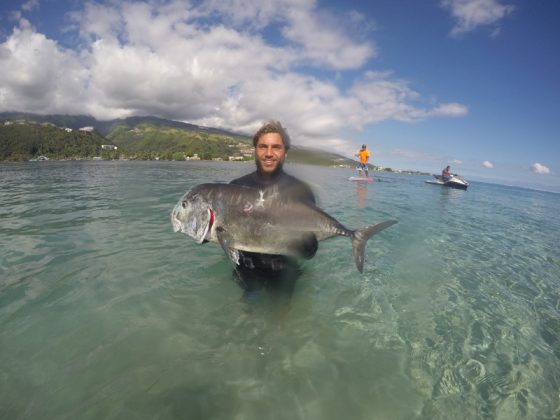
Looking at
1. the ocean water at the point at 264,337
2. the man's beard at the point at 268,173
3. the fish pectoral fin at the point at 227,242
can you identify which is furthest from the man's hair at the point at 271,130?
the fish pectoral fin at the point at 227,242

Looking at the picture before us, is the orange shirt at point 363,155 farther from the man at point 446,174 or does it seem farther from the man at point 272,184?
the man at point 272,184

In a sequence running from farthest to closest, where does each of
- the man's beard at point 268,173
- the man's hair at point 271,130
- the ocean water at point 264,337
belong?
the man's beard at point 268,173
the man's hair at point 271,130
the ocean water at point 264,337

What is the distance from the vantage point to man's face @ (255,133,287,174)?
5043 mm

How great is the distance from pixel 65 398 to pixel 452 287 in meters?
8.25

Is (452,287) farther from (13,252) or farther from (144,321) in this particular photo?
(13,252)

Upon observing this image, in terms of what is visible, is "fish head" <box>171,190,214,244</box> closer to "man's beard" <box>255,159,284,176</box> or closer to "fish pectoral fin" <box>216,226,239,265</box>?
"fish pectoral fin" <box>216,226,239,265</box>

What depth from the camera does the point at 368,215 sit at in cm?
1645

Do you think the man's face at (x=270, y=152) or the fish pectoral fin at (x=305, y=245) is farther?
the man's face at (x=270, y=152)

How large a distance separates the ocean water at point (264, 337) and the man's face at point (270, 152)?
1121 millimetres

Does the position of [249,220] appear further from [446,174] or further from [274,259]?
[446,174]

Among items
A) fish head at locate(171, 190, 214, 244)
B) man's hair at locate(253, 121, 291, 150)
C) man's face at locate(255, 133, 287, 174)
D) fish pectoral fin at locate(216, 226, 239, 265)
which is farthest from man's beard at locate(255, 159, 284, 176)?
fish pectoral fin at locate(216, 226, 239, 265)

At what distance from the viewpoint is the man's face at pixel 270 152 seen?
5.04 m

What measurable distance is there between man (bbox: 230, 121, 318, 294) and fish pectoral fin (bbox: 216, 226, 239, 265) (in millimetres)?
268

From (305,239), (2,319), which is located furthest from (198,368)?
(2,319)
